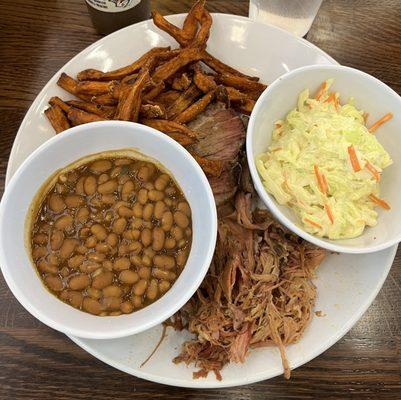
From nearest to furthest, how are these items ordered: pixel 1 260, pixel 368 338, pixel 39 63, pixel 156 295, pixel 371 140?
pixel 1 260 < pixel 156 295 < pixel 371 140 < pixel 368 338 < pixel 39 63

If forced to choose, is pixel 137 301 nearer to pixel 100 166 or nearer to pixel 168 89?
pixel 100 166

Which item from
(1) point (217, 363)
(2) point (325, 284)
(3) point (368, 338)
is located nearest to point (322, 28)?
(2) point (325, 284)

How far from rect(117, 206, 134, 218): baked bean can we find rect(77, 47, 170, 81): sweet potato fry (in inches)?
22.4

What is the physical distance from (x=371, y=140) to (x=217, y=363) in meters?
0.99

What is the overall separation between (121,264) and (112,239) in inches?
3.5

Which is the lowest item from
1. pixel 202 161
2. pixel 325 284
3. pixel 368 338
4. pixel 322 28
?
pixel 368 338

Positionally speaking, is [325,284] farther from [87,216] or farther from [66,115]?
[66,115]

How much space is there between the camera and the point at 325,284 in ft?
5.85

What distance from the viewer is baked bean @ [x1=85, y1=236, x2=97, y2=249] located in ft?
4.88

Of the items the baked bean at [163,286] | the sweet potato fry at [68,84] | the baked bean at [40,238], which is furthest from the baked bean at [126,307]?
the sweet potato fry at [68,84]

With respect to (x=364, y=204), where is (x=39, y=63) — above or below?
below

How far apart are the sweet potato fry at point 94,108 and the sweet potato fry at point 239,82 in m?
0.45

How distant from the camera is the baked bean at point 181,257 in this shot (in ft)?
5.02

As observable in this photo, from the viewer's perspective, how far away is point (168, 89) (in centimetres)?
186
